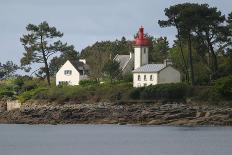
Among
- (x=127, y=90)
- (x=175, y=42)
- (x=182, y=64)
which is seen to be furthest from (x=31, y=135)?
(x=175, y=42)

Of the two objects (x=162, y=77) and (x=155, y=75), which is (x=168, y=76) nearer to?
(x=162, y=77)

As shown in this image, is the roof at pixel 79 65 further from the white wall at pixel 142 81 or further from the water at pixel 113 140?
the water at pixel 113 140

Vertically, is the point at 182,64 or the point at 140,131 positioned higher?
the point at 182,64

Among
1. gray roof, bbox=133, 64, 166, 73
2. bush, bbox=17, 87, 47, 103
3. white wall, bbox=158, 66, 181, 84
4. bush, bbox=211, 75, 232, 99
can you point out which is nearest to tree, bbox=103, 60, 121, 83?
gray roof, bbox=133, 64, 166, 73

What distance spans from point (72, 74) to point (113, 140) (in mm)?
46233

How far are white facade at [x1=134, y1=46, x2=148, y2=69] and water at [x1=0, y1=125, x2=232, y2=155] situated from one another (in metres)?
22.1

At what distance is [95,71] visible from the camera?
117m

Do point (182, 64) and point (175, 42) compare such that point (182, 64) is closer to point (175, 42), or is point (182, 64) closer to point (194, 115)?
point (175, 42)

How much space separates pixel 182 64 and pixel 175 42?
41.4 feet

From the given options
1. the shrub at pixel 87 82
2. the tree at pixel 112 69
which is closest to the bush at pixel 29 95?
the shrub at pixel 87 82

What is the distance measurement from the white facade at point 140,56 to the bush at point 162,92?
13789 millimetres

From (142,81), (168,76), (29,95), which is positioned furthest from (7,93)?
(168,76)

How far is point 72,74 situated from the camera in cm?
11925

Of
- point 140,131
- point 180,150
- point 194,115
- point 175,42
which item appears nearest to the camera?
point 180,150
